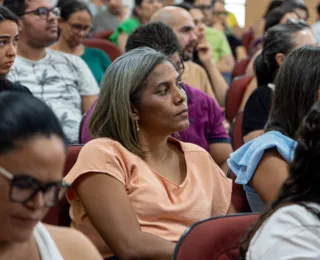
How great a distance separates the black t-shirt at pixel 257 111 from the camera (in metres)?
3.18

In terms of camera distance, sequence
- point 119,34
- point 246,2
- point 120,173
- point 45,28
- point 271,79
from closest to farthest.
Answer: point 120,173 → point 271,79 → point 45,28 → point 119,34 → point 246,2

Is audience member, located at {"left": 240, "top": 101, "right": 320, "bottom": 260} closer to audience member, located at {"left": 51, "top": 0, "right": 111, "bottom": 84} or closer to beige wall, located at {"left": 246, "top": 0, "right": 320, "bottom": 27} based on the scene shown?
audience member, located at {"left": 51, "top": 0, "right": 111, "bottom": 84}

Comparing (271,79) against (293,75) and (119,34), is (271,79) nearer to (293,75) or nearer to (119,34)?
(293,75)

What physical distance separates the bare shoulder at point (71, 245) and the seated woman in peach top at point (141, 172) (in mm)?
742

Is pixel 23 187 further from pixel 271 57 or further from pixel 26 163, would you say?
pixel 271 57

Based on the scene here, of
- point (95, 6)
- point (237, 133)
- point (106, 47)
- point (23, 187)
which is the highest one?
point (23, 187)

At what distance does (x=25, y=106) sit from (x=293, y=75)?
127 centimetres

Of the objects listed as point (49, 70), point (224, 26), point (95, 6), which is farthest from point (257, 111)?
point (95, 6)

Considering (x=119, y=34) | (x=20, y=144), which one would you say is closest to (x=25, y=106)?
(x=20, y=144)

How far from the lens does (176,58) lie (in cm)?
310

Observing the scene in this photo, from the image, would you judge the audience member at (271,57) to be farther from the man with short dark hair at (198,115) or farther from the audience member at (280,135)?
the audience member at (280,135)

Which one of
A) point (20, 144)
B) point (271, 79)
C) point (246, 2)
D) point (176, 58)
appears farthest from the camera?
point (246, 2)

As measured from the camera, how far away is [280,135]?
7.27 feet

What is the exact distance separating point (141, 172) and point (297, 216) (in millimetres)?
806
